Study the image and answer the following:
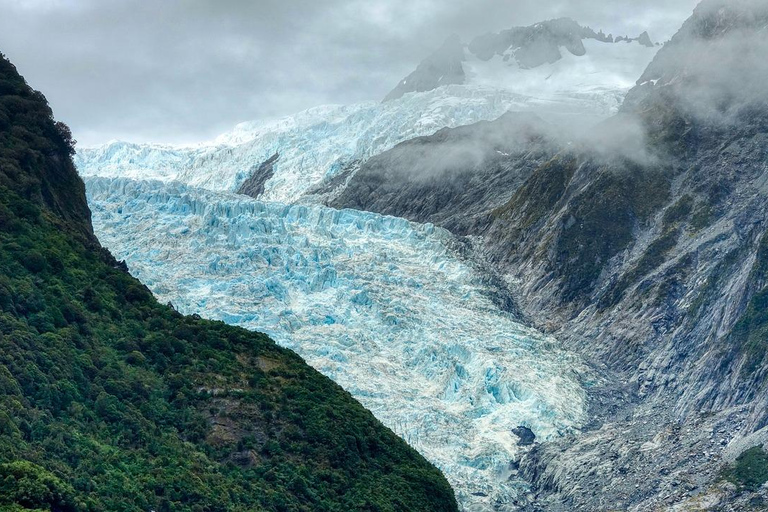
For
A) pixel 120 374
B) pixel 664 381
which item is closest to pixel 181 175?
pixel 664 381

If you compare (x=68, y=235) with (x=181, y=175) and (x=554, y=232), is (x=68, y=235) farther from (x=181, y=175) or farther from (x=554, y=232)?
(x=181, y=175)

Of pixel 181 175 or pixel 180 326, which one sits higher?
pixel 181 175

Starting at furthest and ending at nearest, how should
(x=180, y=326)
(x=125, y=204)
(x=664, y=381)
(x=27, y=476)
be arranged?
(x=125, y=204) < (x=664, y=381) < (x=180, y=326) < (x=27, y=476)

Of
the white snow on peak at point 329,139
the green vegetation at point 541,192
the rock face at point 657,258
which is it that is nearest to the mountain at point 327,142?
the white snow on peak at point 329,139

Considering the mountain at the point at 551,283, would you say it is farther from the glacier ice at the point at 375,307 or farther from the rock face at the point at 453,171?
the rock face at the point at 453,171

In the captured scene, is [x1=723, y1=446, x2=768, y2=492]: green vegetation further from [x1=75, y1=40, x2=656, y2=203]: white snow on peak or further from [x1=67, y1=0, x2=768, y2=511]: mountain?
[x1=75, y1=40, x2=656, y2=203]: white snow on peak
